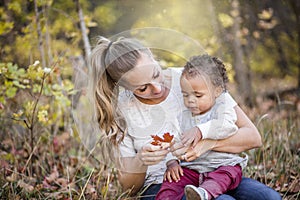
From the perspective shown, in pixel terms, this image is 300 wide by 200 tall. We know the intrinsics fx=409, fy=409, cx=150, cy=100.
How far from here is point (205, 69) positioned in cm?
180

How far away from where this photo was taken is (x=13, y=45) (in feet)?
10.7

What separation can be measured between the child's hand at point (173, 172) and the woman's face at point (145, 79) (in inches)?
13.2

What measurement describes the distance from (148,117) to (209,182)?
0.41 metres

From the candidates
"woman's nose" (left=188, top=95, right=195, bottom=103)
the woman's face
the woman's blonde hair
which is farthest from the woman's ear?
the woman's blonde hair

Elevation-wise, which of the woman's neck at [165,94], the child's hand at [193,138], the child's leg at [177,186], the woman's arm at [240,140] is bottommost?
the child's leg at [177,186]

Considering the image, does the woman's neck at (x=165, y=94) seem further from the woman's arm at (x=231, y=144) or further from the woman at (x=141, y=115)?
the woman's arm at (x=231, y=144)

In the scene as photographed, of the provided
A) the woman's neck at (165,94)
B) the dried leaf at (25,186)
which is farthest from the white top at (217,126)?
the dried leaf at (25,186)

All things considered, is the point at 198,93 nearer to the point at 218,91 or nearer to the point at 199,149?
the point at 218,91

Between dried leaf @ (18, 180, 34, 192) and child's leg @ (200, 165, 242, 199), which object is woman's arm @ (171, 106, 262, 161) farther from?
dried leaf @ (18, 180, 34, 192)

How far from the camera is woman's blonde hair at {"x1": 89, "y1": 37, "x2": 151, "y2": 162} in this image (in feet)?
5.95

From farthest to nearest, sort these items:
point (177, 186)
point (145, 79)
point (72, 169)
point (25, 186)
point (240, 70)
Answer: point (240, 70) < point (72, 169) < point (25, 186) < point (177, 186) < point (145, 79)

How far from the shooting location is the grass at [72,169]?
2.31 m

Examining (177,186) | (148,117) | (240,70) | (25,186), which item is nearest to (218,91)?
(148,117)

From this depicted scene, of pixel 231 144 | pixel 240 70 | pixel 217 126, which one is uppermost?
pixel 217 126
